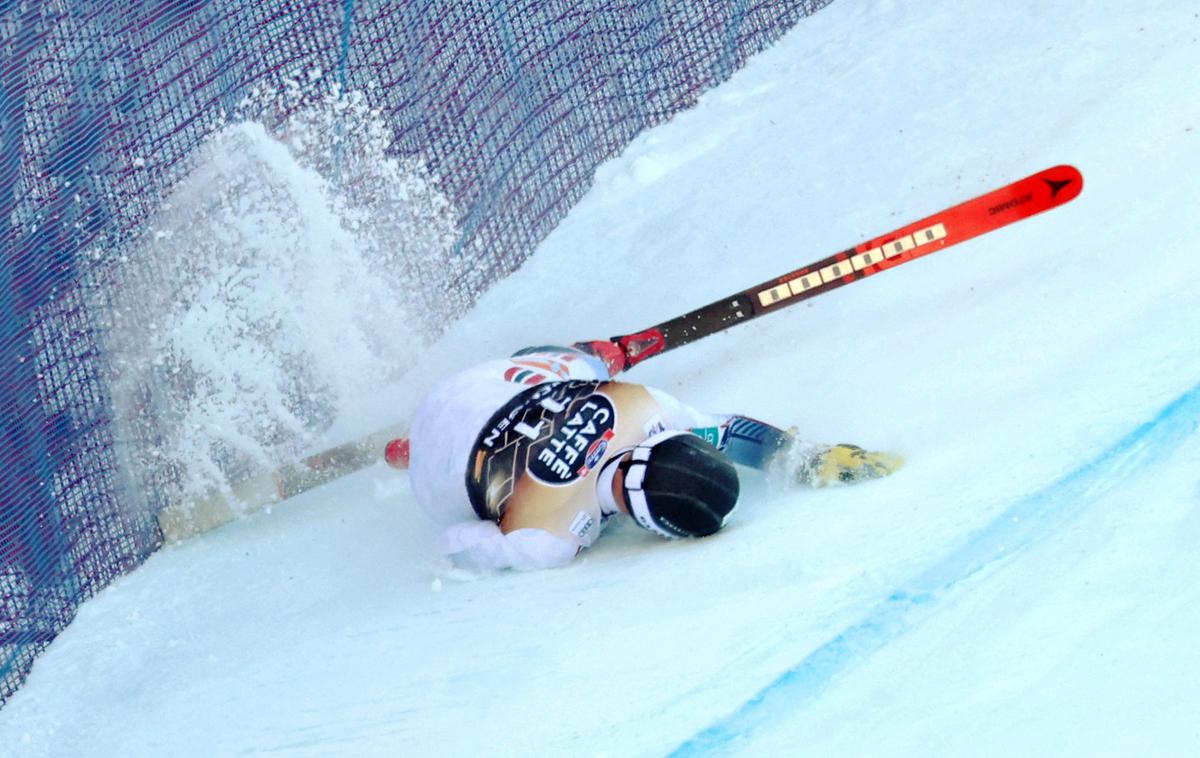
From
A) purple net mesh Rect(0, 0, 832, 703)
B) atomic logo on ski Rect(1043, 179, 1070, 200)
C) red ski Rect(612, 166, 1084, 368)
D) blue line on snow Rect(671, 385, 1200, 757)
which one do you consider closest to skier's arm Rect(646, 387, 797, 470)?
red ski Rect(612, 166, 1084, 368)

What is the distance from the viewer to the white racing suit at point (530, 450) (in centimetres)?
222

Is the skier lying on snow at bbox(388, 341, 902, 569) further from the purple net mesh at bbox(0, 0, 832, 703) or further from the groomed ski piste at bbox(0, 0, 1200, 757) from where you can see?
the purple net mesh at bbox(0, 0, 832, 703)

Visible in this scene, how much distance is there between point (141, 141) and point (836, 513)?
1.77m

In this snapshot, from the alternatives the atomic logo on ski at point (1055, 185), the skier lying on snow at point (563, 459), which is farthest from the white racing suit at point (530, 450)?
the atomic logo on ski at point (1055, 185)

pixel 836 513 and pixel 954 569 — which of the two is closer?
pixel 954 569

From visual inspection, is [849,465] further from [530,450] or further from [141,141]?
[141,141]

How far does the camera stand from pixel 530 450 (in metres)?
2.25

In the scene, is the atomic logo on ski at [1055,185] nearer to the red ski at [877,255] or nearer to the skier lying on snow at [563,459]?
the red ski at [877,255]

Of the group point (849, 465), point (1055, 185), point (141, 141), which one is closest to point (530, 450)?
point (849, 465)

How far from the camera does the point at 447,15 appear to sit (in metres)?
3.37

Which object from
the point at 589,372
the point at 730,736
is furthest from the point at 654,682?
the point at 589,372

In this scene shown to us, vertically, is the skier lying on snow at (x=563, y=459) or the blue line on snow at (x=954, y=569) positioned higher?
the skier lying on snow at (x=563, y=459)

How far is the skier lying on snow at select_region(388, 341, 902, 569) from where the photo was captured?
6.95 feet

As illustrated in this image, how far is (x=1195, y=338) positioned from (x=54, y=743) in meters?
1.98
